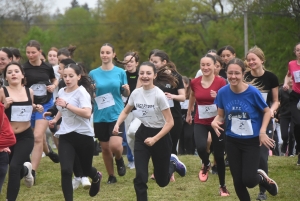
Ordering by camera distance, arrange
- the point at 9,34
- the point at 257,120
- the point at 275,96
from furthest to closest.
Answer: the point at 9,34, the point at 275,96, the point at 257,120

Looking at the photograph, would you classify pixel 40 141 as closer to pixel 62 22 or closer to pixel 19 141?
pixel 19 141

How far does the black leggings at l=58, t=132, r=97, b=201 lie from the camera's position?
8031mm

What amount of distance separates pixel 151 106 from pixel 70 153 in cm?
113

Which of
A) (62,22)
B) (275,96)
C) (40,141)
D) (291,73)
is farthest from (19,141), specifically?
(62,22)

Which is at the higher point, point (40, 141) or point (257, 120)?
point (257, 120)

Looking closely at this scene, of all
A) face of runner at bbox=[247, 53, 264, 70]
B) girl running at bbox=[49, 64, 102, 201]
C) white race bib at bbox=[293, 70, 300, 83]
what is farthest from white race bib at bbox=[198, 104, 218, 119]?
white race bib at bbox=[293, 70, 300, 83]

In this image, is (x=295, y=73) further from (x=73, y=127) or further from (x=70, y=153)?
(x=70, y=153)

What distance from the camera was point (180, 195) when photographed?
376 inches

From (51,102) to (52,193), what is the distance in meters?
1.65

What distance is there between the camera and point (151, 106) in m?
8.14

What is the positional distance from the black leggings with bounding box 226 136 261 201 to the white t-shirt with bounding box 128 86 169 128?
93 cm

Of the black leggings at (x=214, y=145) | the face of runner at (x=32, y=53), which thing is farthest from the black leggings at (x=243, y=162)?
the face of runner at (x=32, y=53)

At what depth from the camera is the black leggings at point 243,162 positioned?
7.67m

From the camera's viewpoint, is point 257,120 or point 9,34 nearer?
point 257,120
